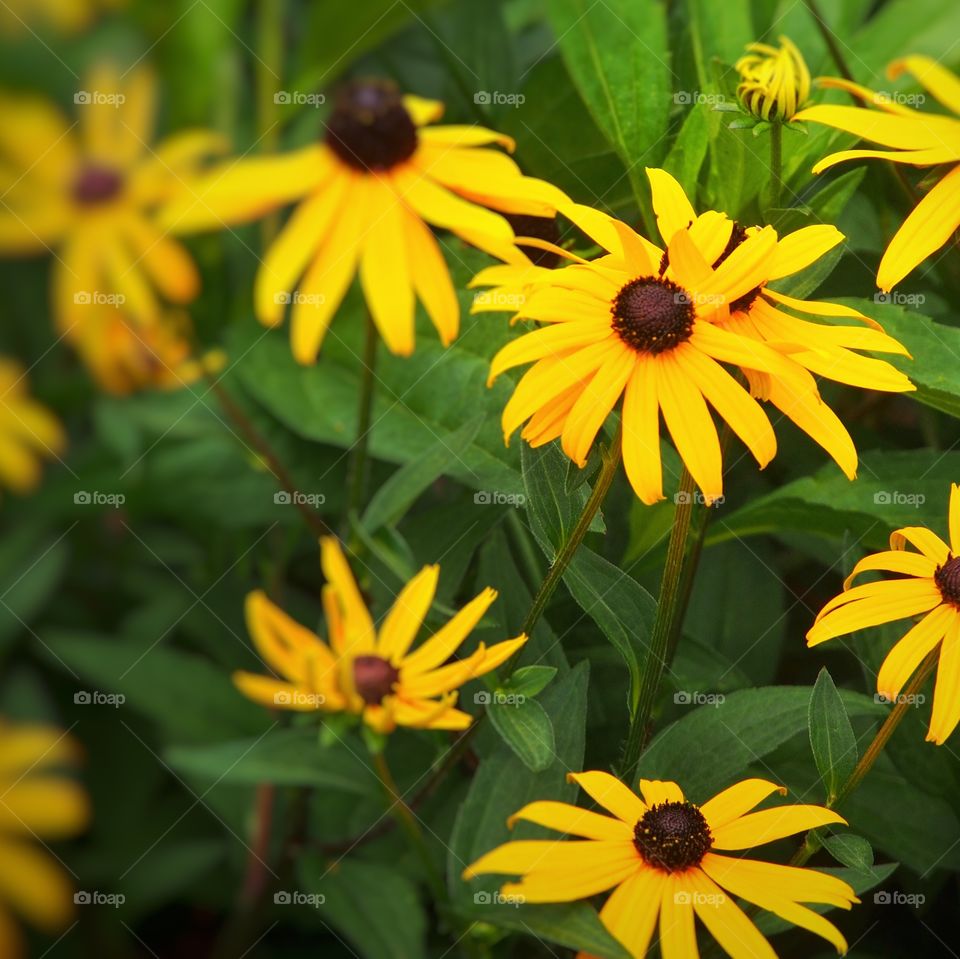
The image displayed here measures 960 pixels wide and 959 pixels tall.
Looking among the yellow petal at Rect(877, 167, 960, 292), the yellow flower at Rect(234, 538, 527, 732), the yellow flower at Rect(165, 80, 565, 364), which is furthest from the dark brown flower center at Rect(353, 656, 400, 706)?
the yellow petal at Rect(877, 167, 960, 292)

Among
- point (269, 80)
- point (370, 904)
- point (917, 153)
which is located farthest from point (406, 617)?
point (269, 80)

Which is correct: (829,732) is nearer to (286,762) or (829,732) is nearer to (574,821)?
(574,821)

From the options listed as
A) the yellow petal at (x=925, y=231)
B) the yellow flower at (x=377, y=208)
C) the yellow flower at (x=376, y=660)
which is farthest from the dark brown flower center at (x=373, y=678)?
the yellow petal at (x=925, y=231)

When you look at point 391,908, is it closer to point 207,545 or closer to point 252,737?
point 252,737

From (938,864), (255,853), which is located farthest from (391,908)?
(938,864)

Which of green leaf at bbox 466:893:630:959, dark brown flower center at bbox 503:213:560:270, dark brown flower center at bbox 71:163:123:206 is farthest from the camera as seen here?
dark brown flower center at bbox 71:163:123:206

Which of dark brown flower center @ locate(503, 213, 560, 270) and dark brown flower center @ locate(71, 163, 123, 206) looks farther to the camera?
dark brown flower center @ locate(71, 163, 123, 206)

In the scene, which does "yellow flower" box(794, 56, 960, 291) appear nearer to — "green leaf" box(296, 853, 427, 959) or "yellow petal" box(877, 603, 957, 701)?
"yellow petal" box(877, 603, 957, 701)

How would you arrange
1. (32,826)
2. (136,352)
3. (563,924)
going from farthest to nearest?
(136,352) → (32,826) → (563,924)
